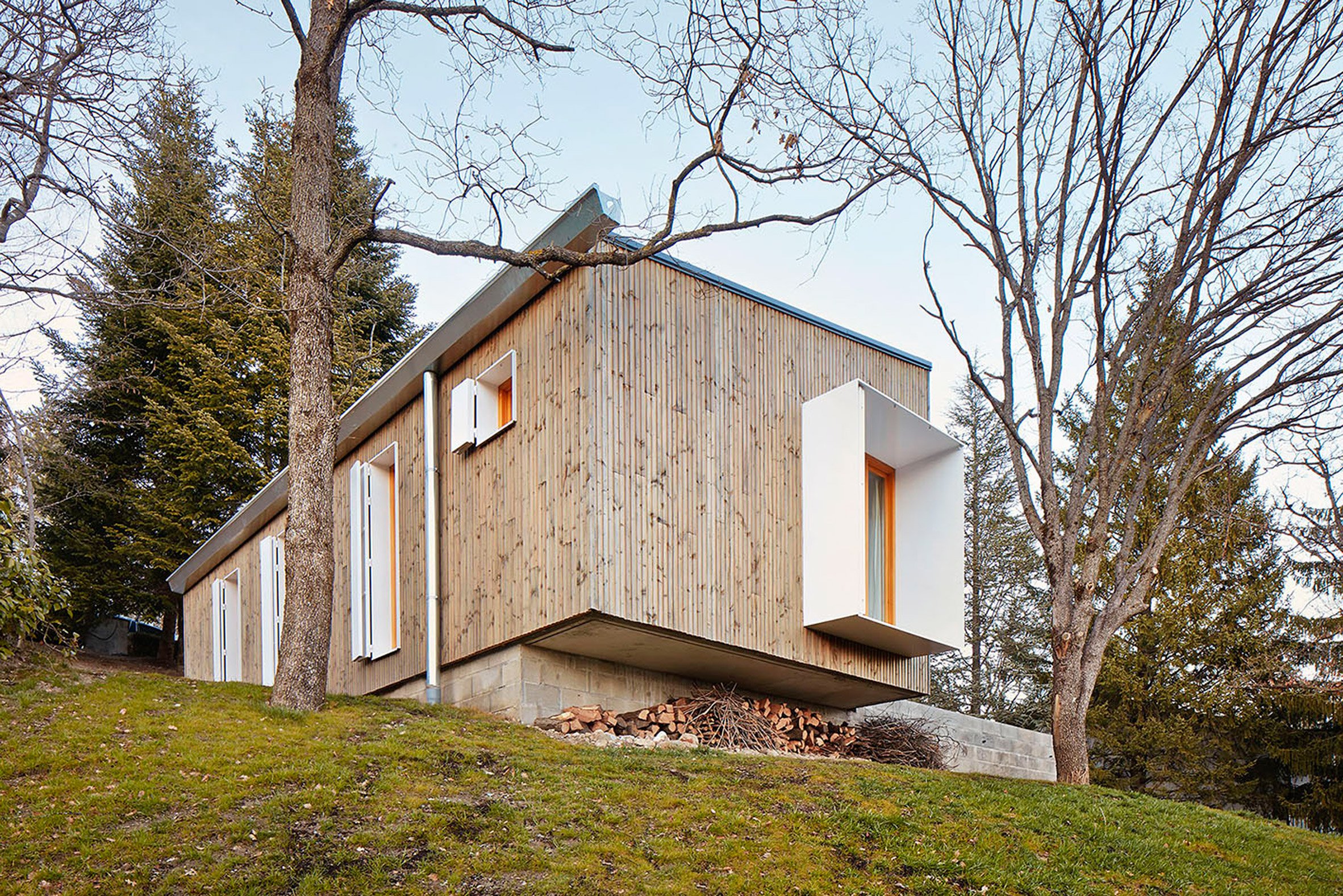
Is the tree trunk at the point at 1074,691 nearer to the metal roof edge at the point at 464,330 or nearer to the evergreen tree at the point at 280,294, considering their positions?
the metal roof edge at the point at 464,330

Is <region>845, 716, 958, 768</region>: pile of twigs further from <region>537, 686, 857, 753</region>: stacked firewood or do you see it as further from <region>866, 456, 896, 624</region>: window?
<region>866, 456, 896, 624</region>: window

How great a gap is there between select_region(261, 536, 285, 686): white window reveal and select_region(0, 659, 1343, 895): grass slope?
5743mm

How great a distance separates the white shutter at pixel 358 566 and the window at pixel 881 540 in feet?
19.4

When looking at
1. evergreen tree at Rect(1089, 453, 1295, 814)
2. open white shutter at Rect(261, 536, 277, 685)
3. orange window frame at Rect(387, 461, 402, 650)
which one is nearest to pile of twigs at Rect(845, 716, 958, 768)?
orange window frame at Rect(387, 461, 402, 650)

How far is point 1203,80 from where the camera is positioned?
37.2 ft

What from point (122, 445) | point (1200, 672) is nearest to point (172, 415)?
point (122, 445)

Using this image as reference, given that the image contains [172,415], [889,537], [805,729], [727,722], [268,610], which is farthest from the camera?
[172,415]

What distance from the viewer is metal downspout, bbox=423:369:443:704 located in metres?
12.2

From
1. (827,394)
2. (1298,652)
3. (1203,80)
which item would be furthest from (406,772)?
(1298,652)

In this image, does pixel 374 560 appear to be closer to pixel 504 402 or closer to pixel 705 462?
pixel 504 402

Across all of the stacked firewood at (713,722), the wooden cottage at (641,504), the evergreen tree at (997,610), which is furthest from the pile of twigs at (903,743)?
the evergreen tree at (997,610)

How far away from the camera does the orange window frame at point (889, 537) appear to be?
13195 millimetres

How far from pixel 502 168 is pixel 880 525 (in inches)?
233

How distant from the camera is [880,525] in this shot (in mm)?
13367
